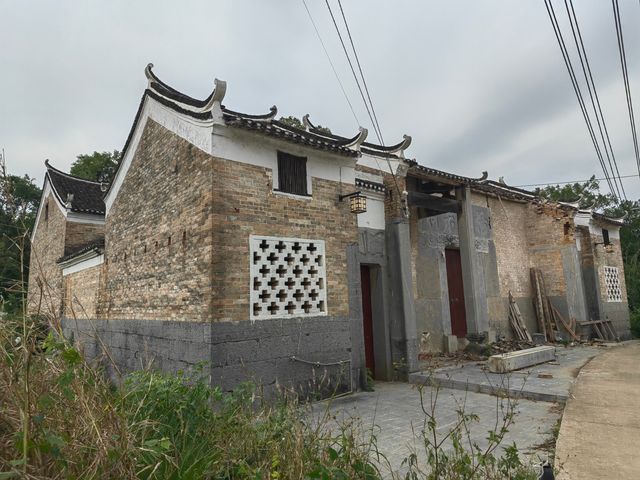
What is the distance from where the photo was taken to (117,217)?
30.3ft

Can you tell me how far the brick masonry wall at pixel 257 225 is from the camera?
579 centimetres

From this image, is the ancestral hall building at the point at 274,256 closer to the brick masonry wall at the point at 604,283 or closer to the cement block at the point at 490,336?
the cement block at the point at 490,336

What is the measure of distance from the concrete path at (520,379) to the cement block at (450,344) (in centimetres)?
91

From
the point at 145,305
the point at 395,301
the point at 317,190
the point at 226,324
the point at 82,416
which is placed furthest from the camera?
the point at 395,301

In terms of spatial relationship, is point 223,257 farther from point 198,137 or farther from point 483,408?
point 483,408

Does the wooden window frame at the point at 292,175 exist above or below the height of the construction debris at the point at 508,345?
above

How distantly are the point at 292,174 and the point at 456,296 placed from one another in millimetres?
6023

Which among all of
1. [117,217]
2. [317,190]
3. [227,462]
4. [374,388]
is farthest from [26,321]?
[117,217]

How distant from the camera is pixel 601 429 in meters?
4.27

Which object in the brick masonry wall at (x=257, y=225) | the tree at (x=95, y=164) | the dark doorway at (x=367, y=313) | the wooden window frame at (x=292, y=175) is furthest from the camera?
the tree at (x=95, y=164)

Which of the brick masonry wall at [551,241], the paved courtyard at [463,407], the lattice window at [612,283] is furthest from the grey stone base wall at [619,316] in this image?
the paved courtyard at [463,407]

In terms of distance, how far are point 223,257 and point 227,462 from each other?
3460 mm

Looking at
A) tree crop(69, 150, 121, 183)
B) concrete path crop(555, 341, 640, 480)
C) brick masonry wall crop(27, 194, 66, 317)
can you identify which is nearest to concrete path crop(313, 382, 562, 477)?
concrete path crop(555, 341, 640, 480)

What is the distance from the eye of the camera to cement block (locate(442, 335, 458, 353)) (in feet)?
32.1
